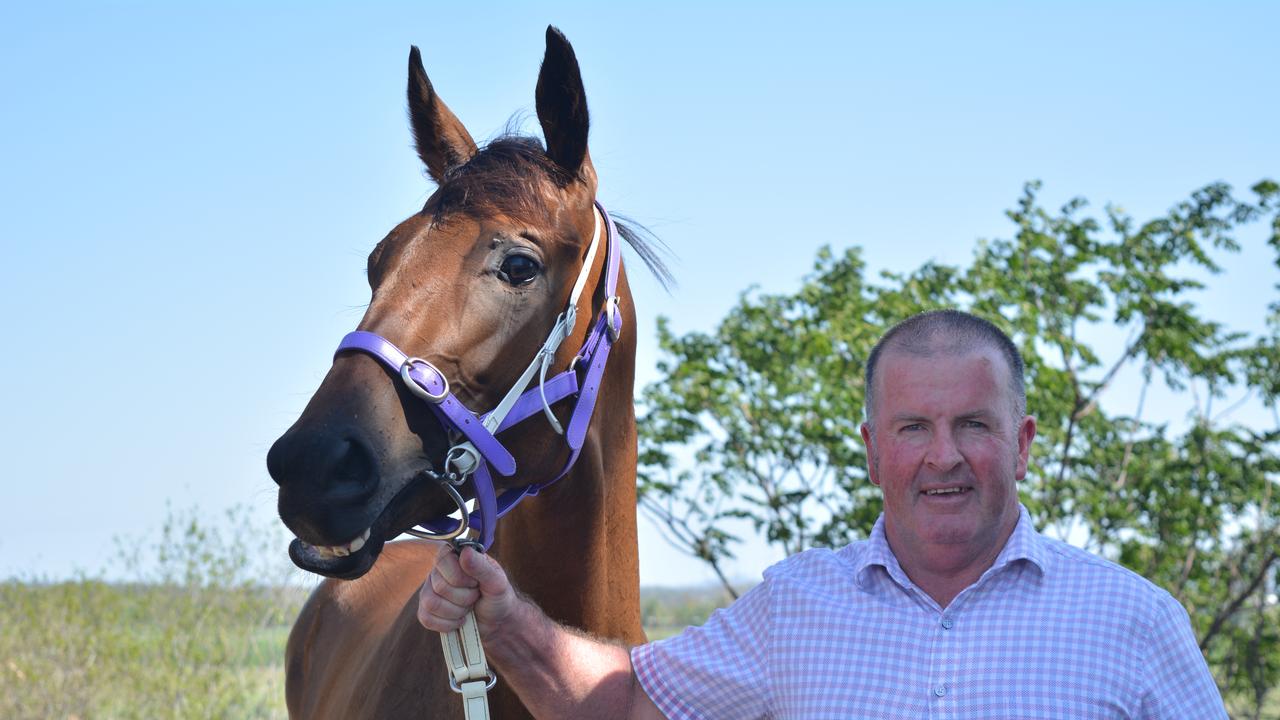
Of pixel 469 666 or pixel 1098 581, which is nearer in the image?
pixel 1098 581

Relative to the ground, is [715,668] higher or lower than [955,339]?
lower

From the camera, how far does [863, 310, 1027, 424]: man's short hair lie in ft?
7.64

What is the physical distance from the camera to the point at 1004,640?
2.18 m

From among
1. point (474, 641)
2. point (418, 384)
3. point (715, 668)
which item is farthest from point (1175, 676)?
point (418, 384)

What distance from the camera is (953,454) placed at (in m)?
2.25

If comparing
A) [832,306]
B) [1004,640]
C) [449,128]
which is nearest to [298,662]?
[449,128]

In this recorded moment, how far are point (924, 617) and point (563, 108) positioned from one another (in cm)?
156

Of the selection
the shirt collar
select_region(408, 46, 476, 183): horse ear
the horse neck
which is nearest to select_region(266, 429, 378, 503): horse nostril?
the horse neck

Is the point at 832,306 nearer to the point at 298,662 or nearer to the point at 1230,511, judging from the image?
the point at 1230,511

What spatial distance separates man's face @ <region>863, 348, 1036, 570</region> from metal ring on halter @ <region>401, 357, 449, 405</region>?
0.93 metres

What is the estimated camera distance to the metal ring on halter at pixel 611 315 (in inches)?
112

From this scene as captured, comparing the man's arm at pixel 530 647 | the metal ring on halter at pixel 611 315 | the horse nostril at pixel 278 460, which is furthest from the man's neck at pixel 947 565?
the horse nostril at pixel 278 460

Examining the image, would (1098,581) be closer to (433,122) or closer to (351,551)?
(351,551)

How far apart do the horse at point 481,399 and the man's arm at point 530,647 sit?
0.17 metres
